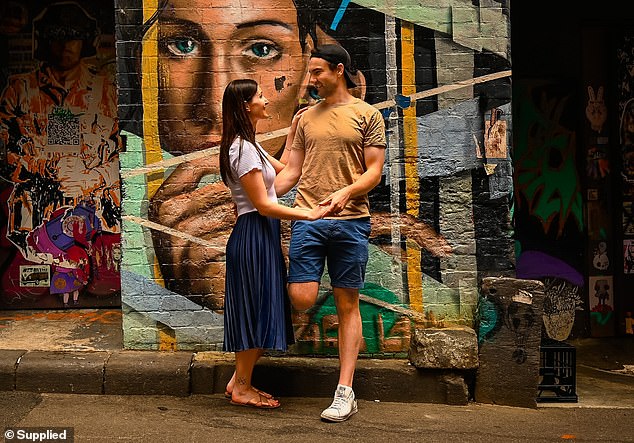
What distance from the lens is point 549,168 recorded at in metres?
6.92

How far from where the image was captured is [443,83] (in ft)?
18.2

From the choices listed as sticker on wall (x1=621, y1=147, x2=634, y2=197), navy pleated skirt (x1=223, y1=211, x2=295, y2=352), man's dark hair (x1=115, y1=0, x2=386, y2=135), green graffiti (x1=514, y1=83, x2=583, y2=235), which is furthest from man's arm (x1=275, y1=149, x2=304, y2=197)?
sticker on wall (x1=621, y1=147, x2=634, y2=197)

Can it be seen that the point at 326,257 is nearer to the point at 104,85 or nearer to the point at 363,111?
the point at 363,111

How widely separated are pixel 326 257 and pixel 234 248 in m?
0.55

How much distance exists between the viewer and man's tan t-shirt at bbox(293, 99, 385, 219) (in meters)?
4.69

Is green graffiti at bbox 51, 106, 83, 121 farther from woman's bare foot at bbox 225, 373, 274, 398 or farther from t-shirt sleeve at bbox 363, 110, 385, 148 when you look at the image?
t-shirt sleeve at bbox 363, 110, 385, 148

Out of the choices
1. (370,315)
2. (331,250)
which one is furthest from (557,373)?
(331,250)

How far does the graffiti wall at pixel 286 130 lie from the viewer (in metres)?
5.53

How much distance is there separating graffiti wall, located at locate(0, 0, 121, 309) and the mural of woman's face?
5.20ft

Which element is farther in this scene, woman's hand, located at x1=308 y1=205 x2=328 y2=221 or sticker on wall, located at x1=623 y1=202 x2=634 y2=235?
sticker on wall, located at x1=623 y1=202 x2=634 y2=235

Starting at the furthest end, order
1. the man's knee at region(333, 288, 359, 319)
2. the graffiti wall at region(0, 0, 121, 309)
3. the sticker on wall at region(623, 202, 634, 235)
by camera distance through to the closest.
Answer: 1. the sticker on wall at region(623, 202, 634, 235)
2. the graffiti wall at region(0, 0, 121, 309)
3. the man's knee at region(333, 288, 359, 319)

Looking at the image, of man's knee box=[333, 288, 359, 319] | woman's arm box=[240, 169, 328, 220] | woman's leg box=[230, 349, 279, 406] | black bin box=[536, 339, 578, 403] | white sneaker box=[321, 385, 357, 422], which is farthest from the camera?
black bin box=[536, 339, 578, 403]

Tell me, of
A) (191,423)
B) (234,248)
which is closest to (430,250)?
(234,248)

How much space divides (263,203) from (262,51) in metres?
1.41
